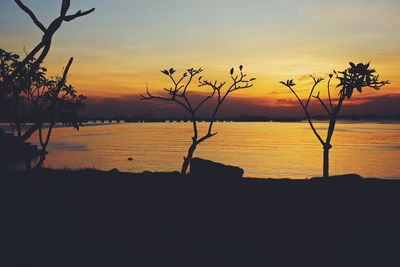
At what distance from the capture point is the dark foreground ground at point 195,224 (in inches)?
338

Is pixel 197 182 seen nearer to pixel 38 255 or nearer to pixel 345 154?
pixel 38 255

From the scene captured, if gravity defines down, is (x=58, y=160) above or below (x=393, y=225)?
below

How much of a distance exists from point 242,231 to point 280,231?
1.00 meters

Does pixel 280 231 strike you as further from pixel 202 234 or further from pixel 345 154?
pixel 345 154

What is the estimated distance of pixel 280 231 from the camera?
10484mm

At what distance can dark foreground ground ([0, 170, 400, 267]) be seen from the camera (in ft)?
28.1

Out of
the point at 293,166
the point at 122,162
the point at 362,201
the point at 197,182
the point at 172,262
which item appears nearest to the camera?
the point at 172,262

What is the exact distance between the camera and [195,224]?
10930 millimetres

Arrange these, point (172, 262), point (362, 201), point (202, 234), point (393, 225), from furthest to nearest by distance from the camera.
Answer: point (362, 201), point (393, 225), point (202, 234), point (172, 262)

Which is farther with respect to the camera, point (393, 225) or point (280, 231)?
point (393, 225)

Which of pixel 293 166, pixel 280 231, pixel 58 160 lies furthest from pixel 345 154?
pixel 280 231

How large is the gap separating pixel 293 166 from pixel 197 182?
38623 mm

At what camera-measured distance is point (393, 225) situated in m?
11.3

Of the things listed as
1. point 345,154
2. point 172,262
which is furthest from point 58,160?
point 172,262
